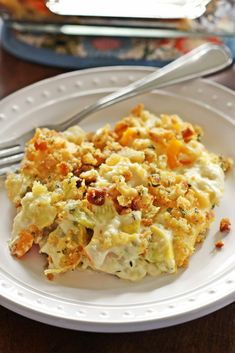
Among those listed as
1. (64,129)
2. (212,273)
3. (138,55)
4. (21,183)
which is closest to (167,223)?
(212,273)

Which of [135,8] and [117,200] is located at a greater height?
[135,8]

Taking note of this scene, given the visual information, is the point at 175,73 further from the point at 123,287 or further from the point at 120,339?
the point at 120,339

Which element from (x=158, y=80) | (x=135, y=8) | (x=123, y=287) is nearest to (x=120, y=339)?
(x=123, y=287)

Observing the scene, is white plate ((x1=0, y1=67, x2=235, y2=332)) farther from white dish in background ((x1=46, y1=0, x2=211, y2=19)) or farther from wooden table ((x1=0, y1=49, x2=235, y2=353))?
white dish in background ((x1=46, y1=0, x2=211, y2=19))

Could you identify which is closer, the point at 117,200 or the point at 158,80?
the point at 117,200

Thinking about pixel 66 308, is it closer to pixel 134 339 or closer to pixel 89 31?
pixel 134 339

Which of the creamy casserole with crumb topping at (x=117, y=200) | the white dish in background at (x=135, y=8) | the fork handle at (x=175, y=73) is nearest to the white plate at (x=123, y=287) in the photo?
the creamy casserole with crumb topping at (x=117, y=200)

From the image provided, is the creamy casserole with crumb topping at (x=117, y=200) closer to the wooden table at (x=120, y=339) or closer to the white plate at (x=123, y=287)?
the white plate at (x=123, y=287)
